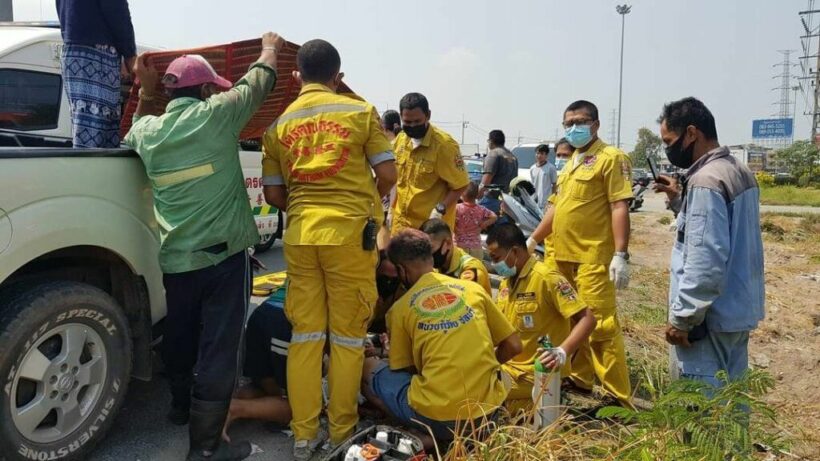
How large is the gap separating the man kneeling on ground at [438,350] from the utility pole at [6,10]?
7797 mm

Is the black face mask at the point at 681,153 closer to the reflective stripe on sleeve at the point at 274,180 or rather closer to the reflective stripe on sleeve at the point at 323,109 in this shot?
the reflective stripe on sleeve at the point at 323,109

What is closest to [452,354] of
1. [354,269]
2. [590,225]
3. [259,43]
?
[354,269]

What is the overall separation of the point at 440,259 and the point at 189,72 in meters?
1.83

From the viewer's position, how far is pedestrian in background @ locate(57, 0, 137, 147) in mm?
3172

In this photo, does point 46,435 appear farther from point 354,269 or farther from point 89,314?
point 354,269

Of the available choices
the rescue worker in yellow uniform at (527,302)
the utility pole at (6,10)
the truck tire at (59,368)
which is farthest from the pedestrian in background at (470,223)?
the utility pole at (6,10)

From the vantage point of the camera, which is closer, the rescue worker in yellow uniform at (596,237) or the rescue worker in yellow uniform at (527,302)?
the rescue worker in yellow uniform at (527,302)

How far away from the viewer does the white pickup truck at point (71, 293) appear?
2275 millimetres

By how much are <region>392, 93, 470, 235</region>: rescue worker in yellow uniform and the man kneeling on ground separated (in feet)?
4.62

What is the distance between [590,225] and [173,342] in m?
2.51

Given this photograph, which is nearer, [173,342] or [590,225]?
[173,342]

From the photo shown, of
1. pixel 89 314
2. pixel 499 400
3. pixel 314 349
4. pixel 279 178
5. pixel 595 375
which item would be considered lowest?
pixel 595 375

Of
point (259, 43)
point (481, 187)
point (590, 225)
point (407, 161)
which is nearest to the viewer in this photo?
point (259, 43)

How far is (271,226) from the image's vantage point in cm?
685
